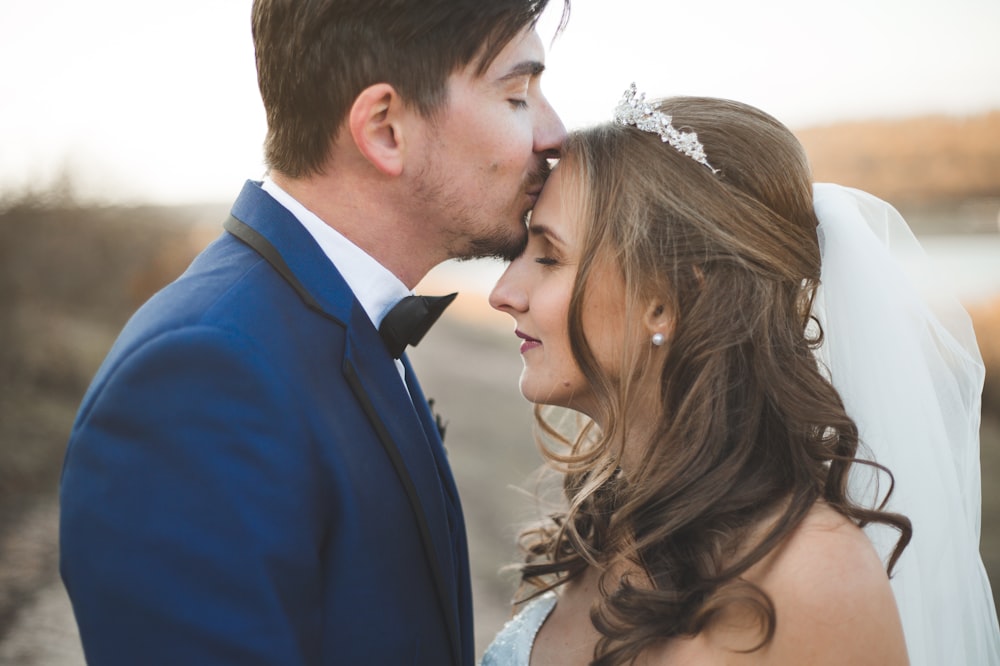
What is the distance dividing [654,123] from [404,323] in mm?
974

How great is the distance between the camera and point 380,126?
2180 millimetres

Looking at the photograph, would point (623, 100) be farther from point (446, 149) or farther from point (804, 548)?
point (804, 548)

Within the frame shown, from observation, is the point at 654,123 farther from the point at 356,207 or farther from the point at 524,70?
the point at 356,207

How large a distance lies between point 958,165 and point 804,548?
37.3 ft

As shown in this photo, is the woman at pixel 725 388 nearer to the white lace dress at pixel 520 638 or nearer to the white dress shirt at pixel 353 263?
the white lace dress at pixel 520 638

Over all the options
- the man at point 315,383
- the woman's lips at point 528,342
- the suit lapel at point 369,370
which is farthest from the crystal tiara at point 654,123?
the suit lapel at point 369,370

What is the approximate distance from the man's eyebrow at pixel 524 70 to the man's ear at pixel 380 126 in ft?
1.04

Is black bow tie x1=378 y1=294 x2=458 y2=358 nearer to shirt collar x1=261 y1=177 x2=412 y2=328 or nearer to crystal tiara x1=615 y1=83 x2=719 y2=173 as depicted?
shirt collar x1=261 y1=177 x2=412 y2=328

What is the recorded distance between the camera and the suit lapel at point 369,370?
1.93m

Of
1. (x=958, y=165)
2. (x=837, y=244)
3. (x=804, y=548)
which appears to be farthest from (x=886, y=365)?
(x=958, y=165)

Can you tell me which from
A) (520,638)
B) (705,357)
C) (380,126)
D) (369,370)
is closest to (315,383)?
(369,370)

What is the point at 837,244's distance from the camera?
7.96 feet

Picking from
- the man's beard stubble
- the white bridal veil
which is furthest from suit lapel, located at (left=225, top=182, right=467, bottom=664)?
the white bridal veil

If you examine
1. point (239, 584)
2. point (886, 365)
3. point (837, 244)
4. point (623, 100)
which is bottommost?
point (239, 584)
